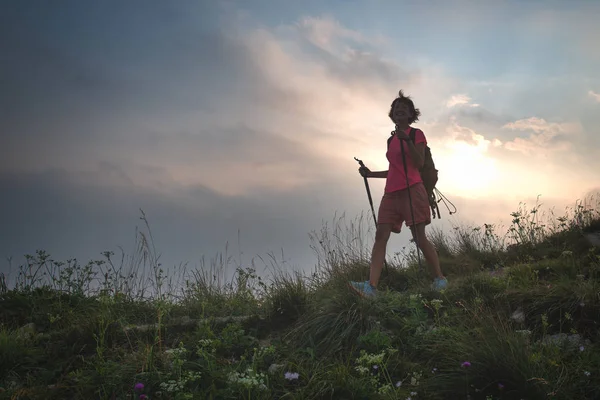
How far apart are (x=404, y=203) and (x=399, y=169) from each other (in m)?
0.45

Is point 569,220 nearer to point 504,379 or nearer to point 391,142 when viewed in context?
point 391,142

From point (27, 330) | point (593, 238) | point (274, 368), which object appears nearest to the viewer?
point (274, 368)

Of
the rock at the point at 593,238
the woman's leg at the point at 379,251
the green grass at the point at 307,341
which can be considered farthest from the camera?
the rock at the point at 593,238

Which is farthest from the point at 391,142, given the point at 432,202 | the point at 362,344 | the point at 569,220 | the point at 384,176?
the point at 569,220

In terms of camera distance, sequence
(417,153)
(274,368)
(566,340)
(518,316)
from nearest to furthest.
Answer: (274,368) < (566,340) < (518,316) < (417,153)

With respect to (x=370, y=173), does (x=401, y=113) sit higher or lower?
higher

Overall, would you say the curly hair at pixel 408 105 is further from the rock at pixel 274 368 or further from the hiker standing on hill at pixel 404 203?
the rock at pixel 274 368

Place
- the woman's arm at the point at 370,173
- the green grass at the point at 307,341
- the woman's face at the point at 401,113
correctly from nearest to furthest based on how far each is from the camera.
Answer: the green grass at the point at 307,341, the woman's face at the point at 401,113, the woman's arm at the point at 370,173

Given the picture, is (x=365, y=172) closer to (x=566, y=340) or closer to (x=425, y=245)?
(x=425, y=245)

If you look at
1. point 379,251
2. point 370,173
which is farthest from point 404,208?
point 370,173

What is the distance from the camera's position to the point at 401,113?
21.4ft

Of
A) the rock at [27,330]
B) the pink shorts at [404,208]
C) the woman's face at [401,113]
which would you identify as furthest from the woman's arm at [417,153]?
the rock at [27,330]

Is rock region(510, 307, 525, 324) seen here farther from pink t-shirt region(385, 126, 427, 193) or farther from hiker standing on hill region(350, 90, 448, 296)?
pink t-shirt region(385, 126, 427, 193)

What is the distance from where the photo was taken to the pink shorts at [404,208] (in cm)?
620
